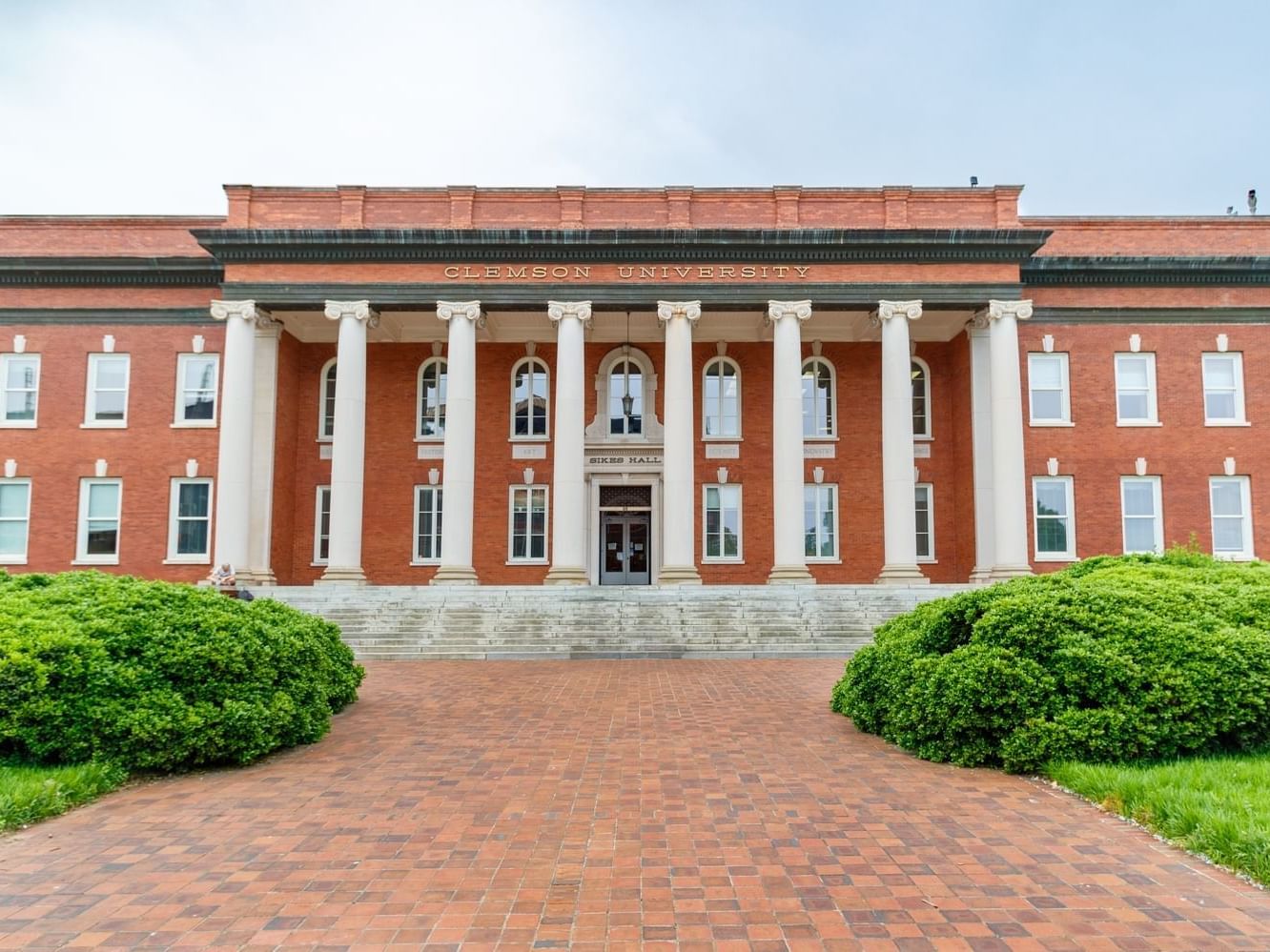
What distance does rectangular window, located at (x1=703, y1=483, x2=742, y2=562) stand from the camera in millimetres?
27844

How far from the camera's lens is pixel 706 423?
28.4 m

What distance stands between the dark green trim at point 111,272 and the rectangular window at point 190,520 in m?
6.04

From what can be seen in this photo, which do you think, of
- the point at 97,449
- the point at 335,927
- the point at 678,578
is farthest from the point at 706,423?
the point at 335,927

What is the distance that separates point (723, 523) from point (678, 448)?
541 centimetres

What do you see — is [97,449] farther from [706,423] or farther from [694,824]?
[694,824]

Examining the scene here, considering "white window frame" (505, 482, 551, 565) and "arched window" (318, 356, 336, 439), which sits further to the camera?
"arched window" (318, 356, 336, 439)

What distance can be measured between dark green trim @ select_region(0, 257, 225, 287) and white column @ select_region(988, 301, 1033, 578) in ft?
72.7

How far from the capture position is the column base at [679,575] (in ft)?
74.1

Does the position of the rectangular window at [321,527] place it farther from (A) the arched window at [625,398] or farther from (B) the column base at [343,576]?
(A) the arched window at [625,398]

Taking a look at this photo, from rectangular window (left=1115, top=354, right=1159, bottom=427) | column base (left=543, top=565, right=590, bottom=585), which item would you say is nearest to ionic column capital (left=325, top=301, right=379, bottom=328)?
column base (left=543, top=565, right=590, bottom=585)

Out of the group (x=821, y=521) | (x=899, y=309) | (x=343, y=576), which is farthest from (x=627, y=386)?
(x=343, y=576)

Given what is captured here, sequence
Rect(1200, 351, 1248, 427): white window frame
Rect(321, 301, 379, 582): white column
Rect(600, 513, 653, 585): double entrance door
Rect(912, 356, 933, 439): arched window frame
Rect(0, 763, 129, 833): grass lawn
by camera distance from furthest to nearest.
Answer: Rect(600, 513, 653, 585): double entrance door, Rect(912, 356, 933, 439): arched window frame, Rect(1200, 351, 1248, 427): white window frame, Rect(321, 301, 379, 582): white column, Rect(0, 763, 129, 833): grass lawn

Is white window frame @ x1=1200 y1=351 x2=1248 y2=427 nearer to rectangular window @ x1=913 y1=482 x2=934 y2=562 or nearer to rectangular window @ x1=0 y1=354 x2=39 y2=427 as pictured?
rectangular window @ x1=913 y1=482 x2=934 y2=562

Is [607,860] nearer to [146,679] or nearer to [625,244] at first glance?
[146,679]
